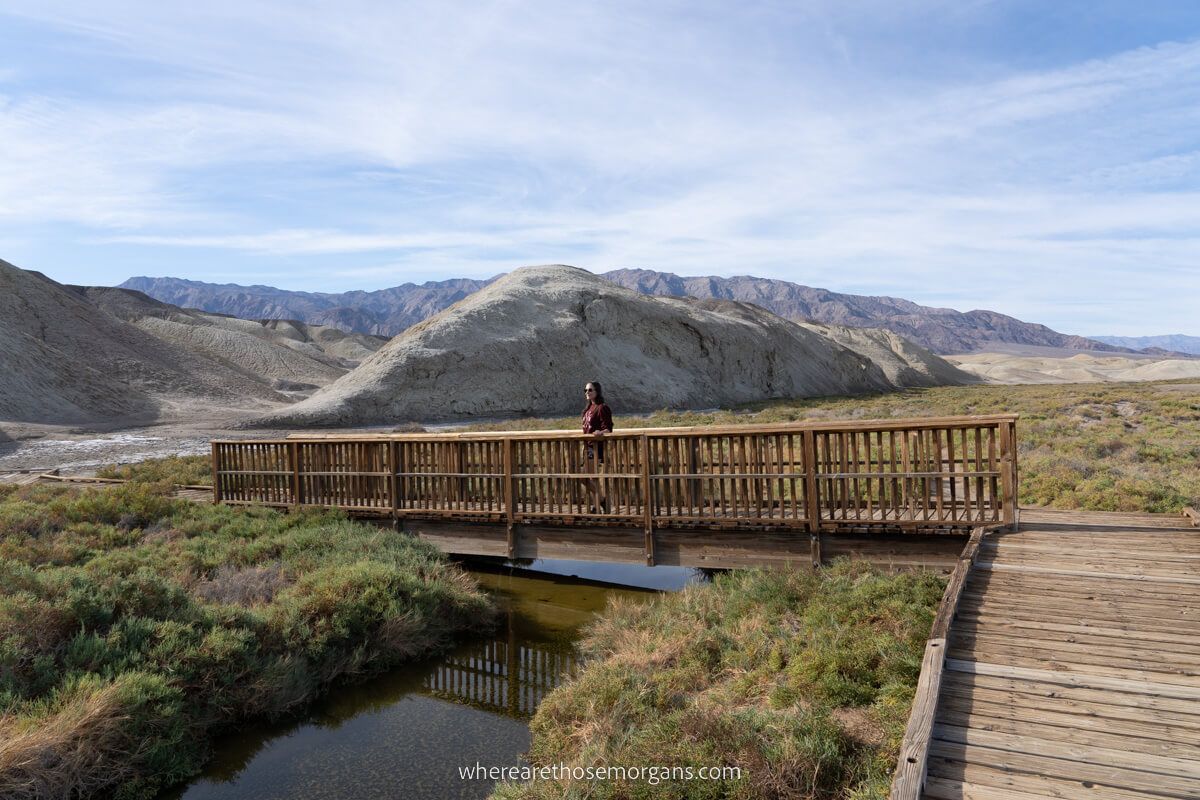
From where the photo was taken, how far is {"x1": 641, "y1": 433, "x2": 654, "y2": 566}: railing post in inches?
404

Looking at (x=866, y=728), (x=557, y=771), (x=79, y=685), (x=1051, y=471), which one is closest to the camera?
(x=866, y=728)

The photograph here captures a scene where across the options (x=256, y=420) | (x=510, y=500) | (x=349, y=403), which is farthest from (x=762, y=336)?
(x=510, y=500)

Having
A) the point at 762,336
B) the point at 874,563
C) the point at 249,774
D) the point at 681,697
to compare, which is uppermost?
the point at 762,336

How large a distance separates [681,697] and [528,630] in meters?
3.89

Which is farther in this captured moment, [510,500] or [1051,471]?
[1051,471]

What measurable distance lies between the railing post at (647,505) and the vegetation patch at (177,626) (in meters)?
2.32

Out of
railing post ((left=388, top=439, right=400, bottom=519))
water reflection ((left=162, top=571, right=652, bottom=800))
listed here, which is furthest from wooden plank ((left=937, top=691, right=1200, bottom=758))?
railing post ((left=388, top=439, right=400, bottom=519))

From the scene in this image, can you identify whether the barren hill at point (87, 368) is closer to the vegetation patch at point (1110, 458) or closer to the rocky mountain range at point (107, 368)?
the rocky mountain range at point (107, 368)

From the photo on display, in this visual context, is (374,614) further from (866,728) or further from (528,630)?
(866,728)

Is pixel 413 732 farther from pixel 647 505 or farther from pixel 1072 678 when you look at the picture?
pixel 1072 678

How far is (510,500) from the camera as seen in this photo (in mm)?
11422

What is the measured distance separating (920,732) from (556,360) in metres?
47.4

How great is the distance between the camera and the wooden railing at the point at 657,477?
29.1ft

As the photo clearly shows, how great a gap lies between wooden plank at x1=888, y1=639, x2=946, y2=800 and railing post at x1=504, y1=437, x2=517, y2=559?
708 centimetres
